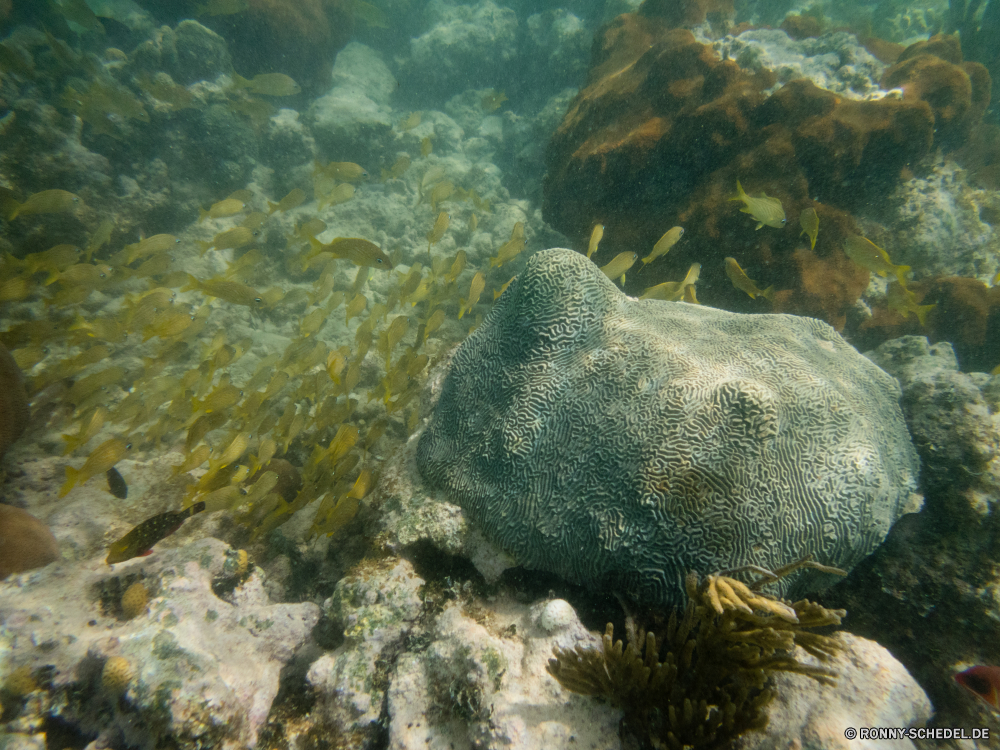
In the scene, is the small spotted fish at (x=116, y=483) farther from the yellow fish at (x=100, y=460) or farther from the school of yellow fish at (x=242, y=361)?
the yellow fish at (x=100, y=460)

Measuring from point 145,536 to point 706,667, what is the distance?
3.67 meters

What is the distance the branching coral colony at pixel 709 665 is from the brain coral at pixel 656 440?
1.46ft

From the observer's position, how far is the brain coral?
8.80 ft

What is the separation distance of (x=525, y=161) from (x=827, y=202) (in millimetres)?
7288

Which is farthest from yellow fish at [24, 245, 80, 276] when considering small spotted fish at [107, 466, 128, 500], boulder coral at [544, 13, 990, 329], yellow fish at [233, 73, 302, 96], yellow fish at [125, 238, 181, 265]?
boulder coral at [544, 13, 990, 329]

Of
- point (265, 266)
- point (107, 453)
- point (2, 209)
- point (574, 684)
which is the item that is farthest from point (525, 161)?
point (574, 684)

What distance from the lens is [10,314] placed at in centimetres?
589

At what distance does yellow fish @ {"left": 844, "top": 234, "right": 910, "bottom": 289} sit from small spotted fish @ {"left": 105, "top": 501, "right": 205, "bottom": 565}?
648 cm

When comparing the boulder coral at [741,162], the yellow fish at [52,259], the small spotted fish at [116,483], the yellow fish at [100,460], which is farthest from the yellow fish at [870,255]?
the yellow fish at [52,259]

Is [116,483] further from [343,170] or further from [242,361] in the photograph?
[343,170]

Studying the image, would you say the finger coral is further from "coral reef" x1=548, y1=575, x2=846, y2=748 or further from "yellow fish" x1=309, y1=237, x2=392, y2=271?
"coral reef" x1=548, y1=575, x2=846, y2=748

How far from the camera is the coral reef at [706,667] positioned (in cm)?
195

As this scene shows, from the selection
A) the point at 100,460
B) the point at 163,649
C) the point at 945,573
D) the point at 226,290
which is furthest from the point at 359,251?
the point at 945,573

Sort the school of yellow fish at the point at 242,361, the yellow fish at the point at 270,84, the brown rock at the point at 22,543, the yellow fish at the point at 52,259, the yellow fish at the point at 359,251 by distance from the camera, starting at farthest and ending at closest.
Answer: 1. the yellow fish at the point at 270,84
2. the yellow fish at the point at 52,259
3. the yellow fish at the point at 359,251
4. the school of yellow fish at the point at 242,361
5. the brown rock at the point at 22,543
